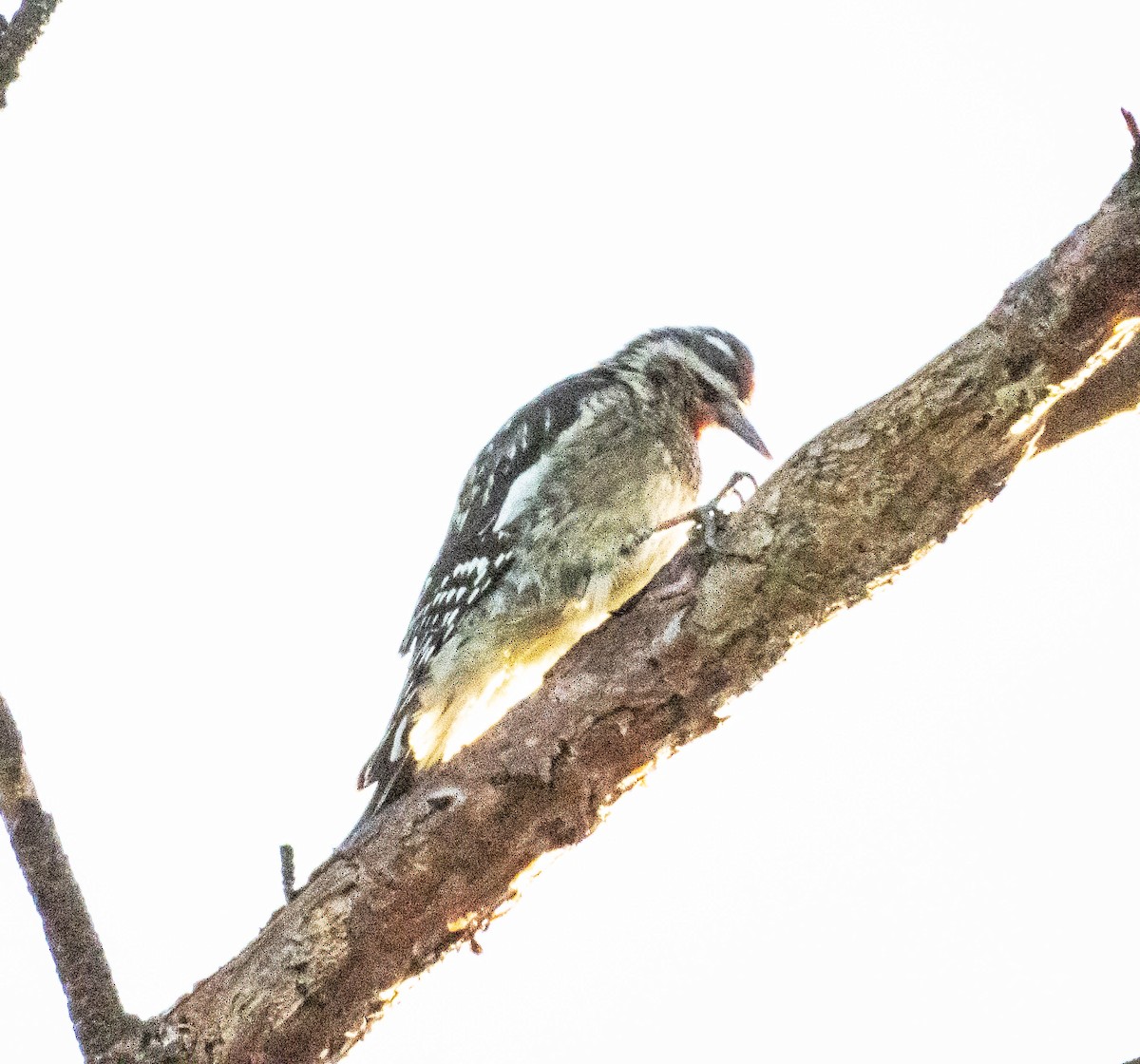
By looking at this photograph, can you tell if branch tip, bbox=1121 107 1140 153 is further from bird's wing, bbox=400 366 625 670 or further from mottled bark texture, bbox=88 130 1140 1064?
bird's wing, bbox=400 366 625 670

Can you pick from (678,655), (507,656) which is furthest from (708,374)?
(678,655)

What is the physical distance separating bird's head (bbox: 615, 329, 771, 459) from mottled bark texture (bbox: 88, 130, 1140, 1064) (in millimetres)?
1614

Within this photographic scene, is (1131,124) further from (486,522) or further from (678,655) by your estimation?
(486,522)

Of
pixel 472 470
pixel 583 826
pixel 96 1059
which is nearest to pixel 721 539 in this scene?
pixel 583 826

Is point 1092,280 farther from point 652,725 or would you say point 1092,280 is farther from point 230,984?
point 230,984

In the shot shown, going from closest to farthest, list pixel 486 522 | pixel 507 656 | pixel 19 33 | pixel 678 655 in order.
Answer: pixel 19 33 < pixel 678 655 < pixel 507 656 < pixel 486 522

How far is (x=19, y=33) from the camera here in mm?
2152

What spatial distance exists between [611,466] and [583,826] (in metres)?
1.42

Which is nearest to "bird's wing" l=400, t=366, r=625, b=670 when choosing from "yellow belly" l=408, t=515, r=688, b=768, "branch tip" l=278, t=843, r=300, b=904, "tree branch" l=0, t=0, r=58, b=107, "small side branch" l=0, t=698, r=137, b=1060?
"yellow belly" l=408, t=515, r=688, b=768

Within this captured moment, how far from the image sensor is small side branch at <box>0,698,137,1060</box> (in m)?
2.10

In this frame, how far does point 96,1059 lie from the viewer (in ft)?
6.95

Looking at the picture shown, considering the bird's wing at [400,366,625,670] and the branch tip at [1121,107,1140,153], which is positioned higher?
the bird's wing at [400,366,625,670]

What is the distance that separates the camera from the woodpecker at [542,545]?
3.21m

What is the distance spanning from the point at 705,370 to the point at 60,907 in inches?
102
